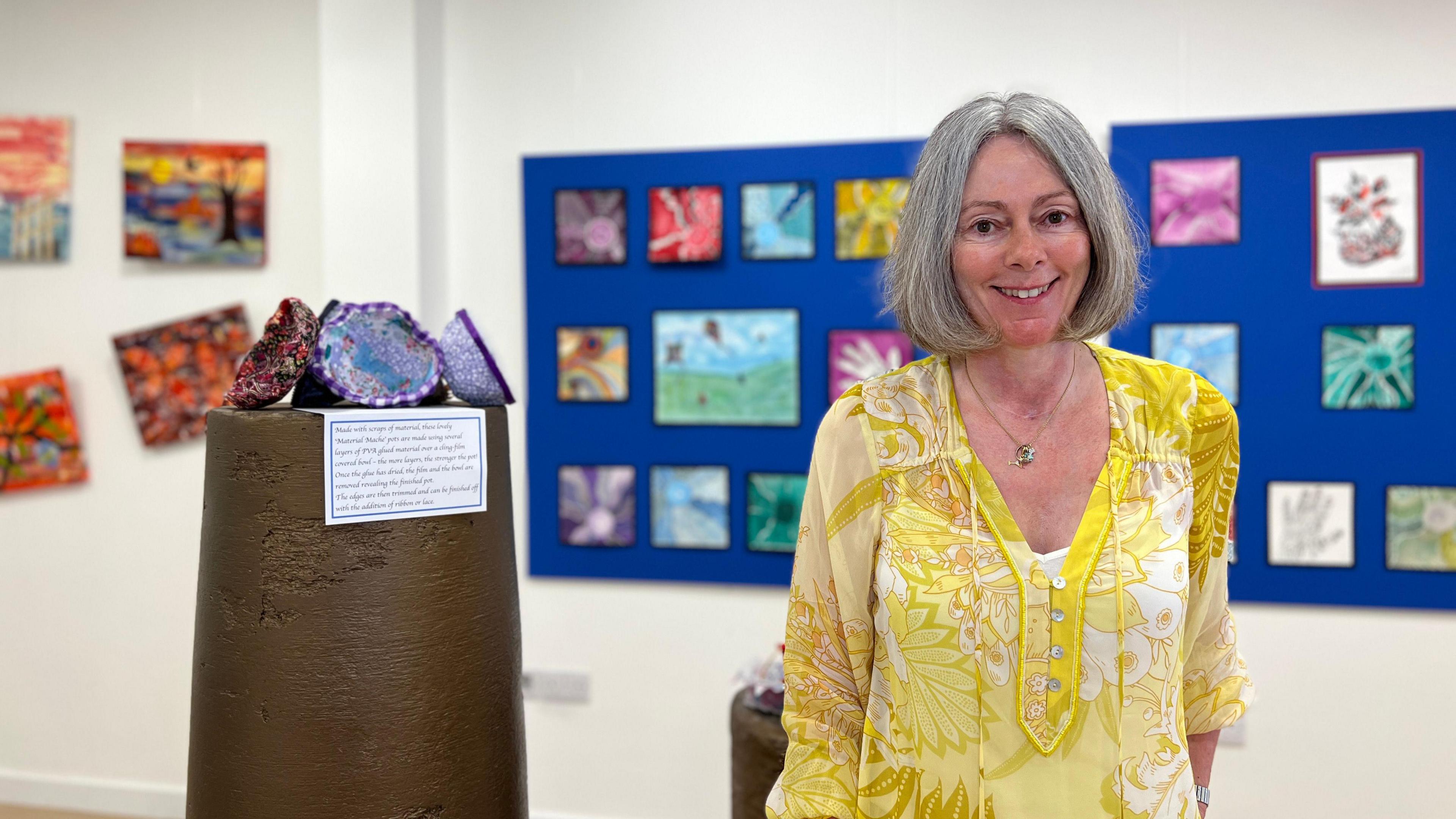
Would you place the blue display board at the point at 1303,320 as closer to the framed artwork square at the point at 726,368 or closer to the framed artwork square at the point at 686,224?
the framed artwork square at the point at 726,368

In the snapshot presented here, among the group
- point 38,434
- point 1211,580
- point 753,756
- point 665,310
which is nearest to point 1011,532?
point 1211,580

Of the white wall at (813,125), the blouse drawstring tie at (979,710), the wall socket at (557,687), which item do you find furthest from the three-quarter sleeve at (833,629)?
the wall socket at (557,687)

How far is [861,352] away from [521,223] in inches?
49.1

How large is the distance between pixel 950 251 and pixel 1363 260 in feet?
7.52

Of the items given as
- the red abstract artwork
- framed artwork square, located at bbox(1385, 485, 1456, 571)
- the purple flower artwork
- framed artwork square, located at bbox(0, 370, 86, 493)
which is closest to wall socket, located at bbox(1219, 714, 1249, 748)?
framed artwork square, located at bbox(1385, 485, 1456, 571)

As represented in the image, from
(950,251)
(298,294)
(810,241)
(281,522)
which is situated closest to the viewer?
(950,251)

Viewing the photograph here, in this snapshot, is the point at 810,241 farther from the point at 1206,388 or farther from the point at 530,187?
the point at 1206,388

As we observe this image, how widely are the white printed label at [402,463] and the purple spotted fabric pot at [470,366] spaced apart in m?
0.08

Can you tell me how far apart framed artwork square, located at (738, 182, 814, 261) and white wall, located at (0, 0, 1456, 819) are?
179 millimetres

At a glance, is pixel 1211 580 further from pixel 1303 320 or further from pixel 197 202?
pixel 197 202

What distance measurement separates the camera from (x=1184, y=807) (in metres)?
1.28

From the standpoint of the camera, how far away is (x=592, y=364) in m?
3.38

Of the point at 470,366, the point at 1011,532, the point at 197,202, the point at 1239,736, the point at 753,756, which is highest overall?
the point at 197,202

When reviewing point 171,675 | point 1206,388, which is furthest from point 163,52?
point 1206,388
